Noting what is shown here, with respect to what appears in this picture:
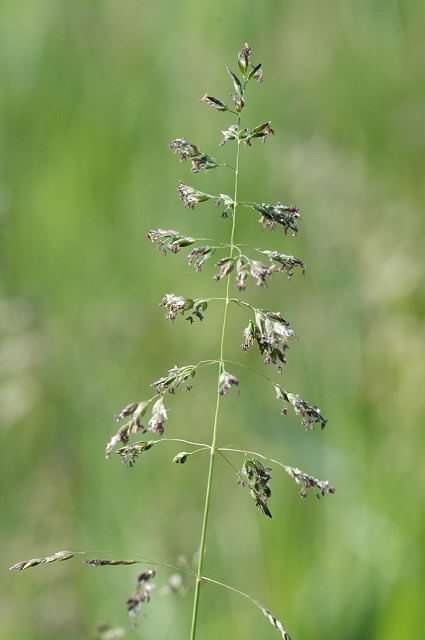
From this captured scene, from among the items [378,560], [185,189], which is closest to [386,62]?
[378,560]

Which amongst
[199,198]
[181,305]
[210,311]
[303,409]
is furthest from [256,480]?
[210,311]

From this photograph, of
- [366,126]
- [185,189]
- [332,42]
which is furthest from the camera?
[332,42]

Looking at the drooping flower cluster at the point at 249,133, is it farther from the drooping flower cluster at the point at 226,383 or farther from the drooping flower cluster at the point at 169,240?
the drooping flower cluster at the point at 226,383

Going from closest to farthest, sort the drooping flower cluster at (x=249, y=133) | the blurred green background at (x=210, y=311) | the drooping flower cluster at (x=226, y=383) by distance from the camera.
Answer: the drooping flower cluster at (x=226, y=383) → the drooping flower cluster at (x=249, y=133) → the blurred green background at (x=210, y=311)

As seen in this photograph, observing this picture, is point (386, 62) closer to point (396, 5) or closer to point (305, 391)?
point (396, 5)

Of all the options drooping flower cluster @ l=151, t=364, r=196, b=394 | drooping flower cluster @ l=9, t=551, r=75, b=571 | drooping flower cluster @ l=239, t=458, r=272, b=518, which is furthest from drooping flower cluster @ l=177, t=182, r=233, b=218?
drooping flower cluster @ l=9, t=551, r=75, b=571

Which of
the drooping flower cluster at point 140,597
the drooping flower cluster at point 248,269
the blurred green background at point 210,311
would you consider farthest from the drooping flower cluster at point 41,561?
the blurred green background at point 210,311

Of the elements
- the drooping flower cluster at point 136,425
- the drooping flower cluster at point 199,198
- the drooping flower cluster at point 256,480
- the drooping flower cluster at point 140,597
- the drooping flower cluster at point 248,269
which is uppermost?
the drooping flower cluster at point 199,198
